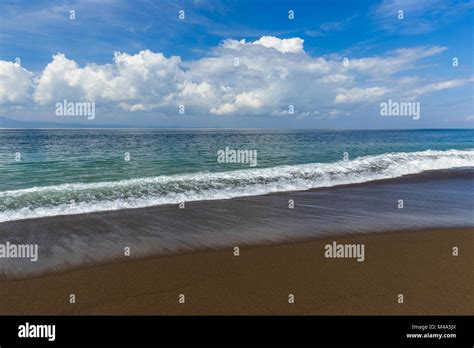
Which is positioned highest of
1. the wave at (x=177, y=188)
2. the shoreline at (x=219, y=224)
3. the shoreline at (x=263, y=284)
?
the wave at (x=177, y=188)

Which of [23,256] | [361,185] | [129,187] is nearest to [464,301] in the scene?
[23,256]

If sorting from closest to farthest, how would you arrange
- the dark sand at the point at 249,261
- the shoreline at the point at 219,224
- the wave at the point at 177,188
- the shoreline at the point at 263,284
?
the shoreline at the point at 263,284, the dark sand at the point at 249,261, the shoreline at the point at 219,224, the wave at the point at 177,188

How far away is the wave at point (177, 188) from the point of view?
10023mm

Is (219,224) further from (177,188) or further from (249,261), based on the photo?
(177,188)

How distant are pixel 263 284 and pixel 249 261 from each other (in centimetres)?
92

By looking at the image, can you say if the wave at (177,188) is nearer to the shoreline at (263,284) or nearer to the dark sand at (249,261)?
the dark sand at (249,261)

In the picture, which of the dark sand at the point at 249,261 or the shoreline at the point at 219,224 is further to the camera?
the shoreline at the point at 219,224

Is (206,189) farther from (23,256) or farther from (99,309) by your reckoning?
(99,309)

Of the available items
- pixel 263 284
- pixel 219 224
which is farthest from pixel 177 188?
pixel 263 284

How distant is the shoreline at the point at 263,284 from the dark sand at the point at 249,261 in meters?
0.02

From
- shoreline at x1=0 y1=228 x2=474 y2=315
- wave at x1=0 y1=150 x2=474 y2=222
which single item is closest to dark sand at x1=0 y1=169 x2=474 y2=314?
shoreline at x1=0 y1=228 x2=474 y2=315

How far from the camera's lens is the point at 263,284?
17.5ft

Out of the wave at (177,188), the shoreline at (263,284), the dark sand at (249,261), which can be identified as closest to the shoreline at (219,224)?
the dark sand at (249,261)

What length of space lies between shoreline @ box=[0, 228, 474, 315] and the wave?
4.56 metres
